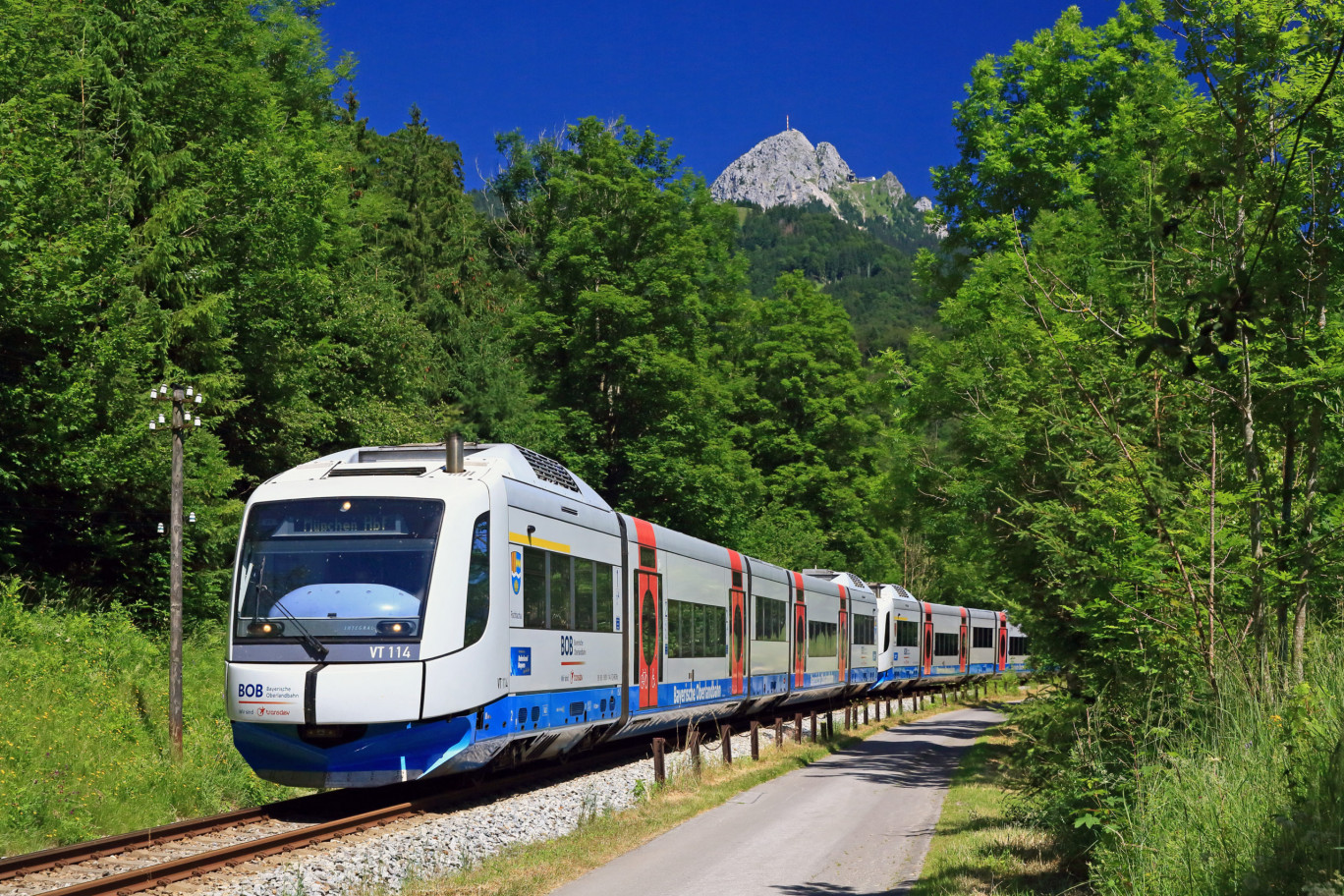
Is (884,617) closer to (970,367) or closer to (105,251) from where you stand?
(970,367)

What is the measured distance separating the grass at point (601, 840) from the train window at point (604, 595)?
228 cm

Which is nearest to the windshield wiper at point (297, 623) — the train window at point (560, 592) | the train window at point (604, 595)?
the train window at point (560, 592)

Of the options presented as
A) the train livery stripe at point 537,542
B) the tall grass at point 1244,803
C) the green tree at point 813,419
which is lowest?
the tall grass at point 1244,803

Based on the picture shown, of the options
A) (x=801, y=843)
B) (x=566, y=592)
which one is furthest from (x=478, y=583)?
(x=801, y=843)

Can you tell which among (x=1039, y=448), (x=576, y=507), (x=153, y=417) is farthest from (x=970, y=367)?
(x=153, y=417)

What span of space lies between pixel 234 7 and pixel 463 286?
2493 centimetres

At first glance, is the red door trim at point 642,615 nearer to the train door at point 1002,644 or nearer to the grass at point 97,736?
the grass at point 97,736

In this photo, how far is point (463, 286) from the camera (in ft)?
181

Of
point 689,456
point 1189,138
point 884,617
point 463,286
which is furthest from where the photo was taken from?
point 463,286

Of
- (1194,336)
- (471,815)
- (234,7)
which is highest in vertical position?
(234,7)

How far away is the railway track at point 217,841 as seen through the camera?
9.02 metres

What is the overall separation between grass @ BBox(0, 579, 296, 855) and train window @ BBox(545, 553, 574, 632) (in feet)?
15.0

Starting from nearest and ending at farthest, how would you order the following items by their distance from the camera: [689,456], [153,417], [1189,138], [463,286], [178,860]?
1. [178,860]
2. [1189,138]
3. [153,417]
4. [689,456]
5. [463,286]

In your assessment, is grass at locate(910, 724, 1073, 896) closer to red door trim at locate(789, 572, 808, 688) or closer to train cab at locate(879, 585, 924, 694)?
red door trim at locate(789, 572, 808, 688)
